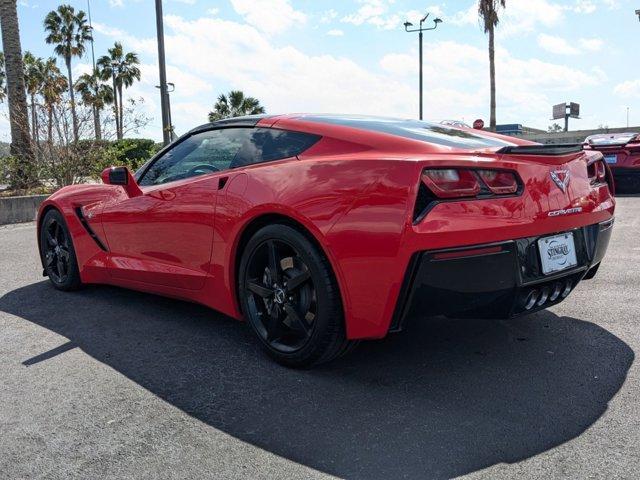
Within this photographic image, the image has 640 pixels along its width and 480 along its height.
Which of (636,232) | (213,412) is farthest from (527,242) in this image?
(636,232)

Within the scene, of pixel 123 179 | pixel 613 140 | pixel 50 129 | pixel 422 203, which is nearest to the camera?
pixel 422 203

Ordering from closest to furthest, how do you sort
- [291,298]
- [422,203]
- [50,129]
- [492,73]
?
[422,203] < [291,298] < [50,129] < [492,73]

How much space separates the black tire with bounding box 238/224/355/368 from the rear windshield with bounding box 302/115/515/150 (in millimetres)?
714

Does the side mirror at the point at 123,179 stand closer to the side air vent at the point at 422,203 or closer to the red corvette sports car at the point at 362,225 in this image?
the red corvette sports car at the point at 362,225

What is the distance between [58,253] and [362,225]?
3.16 meters

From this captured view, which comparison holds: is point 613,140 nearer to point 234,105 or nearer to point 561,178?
point 561,178

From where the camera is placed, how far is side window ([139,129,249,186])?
137 inches

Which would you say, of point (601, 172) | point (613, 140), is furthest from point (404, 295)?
point (613, 140)

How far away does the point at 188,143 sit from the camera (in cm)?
389

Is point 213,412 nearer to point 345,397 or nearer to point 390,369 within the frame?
point 345,397

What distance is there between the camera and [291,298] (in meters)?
2.97

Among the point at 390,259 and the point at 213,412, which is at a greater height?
the point at 390,259

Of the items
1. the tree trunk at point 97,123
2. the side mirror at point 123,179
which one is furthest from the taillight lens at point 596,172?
the tree trunk at point 97,123

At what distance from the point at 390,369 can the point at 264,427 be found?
0.80m
